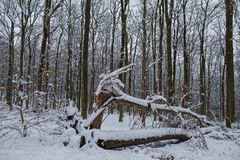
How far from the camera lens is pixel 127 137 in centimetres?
796

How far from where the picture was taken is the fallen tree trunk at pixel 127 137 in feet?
24.8

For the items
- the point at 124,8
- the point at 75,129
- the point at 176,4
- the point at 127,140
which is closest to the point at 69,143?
the point at 75,129

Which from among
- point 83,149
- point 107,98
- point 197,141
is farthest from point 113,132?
point 197,141

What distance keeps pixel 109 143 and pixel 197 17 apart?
24861 millimetres

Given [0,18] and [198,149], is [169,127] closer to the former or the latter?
[198,149]

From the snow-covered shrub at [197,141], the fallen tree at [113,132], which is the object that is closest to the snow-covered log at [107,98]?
the fallen tree at [113,132]

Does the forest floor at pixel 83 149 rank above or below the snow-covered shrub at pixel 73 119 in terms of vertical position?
below

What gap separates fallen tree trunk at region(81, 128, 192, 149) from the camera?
756 cm

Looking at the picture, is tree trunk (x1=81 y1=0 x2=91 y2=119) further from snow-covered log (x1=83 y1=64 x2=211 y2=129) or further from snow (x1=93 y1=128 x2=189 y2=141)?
snow (x1=93 y1=128 x2=189 y2=141)

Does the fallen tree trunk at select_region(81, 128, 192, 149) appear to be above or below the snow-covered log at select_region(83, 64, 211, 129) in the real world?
below

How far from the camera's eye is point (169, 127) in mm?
9742

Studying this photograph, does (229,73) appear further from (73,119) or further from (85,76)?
(73,119)

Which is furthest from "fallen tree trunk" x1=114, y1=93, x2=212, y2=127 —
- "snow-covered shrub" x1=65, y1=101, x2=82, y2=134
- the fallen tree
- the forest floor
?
"snow-covered shrub" x1=65, y1=101, x2=82, y2=134

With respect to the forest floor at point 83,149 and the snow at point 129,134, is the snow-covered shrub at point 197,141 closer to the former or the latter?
the forest floor at point 83,149
